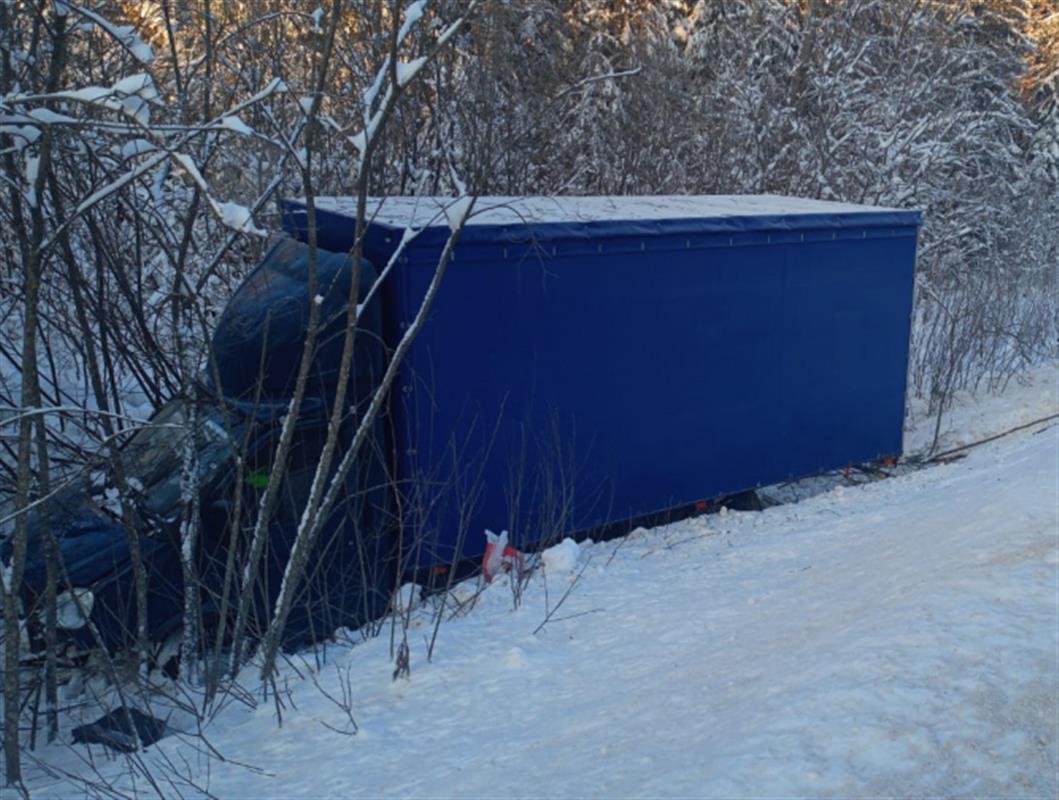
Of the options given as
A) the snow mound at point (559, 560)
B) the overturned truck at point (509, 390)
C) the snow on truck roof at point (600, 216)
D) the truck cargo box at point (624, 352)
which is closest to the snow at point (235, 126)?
the overturned truck at point (509, 390)

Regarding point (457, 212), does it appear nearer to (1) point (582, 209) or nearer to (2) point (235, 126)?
(2) point (235, 126)

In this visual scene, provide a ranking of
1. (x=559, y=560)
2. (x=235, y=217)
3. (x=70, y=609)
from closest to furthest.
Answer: (x=235, y=217)
(x=70, y=609)
(x=559, y=560)

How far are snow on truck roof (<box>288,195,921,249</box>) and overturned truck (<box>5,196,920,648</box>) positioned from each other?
0.03 meters

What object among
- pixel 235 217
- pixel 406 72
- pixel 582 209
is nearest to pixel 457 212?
pixel 406 72

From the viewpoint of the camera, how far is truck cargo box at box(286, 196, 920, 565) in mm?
6375

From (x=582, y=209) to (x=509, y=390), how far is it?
1788mm

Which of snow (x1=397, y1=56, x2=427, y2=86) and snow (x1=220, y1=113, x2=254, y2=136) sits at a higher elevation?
snow (x1=397, y1=56, x2=427, y2=86)

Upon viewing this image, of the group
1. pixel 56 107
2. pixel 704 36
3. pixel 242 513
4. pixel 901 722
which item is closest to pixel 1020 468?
pixel 901 722

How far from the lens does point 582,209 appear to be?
774cm

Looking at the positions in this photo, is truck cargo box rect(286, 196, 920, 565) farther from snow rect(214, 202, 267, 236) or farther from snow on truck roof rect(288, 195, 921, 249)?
snow rect(214, 202, 267, 236)

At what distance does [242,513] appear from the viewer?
5.51 m

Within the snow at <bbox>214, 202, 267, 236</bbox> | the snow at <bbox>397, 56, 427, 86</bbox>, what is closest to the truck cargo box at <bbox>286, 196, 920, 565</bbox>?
the snow at <bbox>397, 56, 427, 86</bbox>

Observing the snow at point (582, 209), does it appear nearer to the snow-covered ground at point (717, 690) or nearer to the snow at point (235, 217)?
the snow at point (235, 217)

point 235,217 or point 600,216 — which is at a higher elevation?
point 235,217
